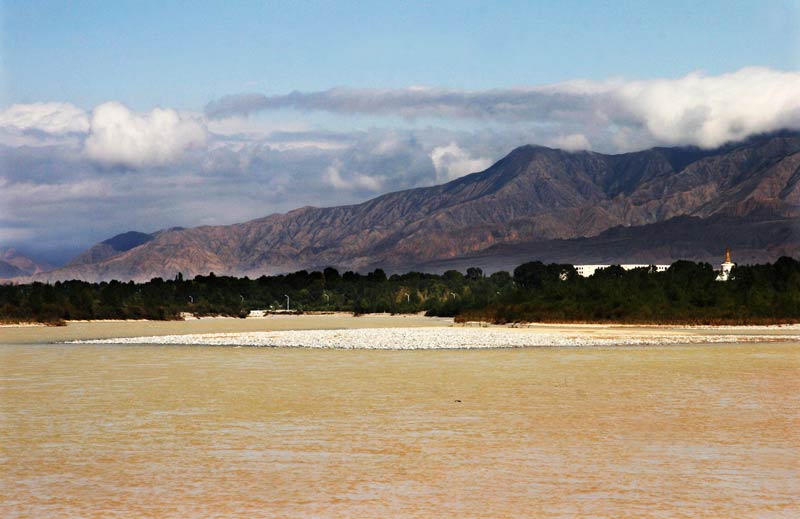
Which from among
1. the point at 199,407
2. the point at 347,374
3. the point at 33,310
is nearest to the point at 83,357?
the point at 347,374

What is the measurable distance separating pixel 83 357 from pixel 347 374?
77.4 feet

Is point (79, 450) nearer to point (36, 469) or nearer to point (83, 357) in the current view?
point (36, 469)

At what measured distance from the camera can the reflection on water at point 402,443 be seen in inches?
821

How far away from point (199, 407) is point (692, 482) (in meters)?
20.0

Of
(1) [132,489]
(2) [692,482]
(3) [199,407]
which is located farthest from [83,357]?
(2) [692,482]

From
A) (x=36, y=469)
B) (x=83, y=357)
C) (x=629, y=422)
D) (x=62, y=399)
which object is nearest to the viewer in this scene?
(x=36, y=469)

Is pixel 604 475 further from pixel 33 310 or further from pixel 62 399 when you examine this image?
pixel 33 310

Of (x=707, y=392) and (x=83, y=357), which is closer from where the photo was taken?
(x=707, y=392)

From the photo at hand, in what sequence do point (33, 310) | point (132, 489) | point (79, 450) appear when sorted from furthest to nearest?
→ point (33, 310)
point (79, 450)
point (132, 489)

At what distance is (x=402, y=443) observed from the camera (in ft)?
93.3

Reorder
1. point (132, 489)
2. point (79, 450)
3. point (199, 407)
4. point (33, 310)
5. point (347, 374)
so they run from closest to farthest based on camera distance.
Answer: point (132, 489), point (79, 450), point (199, 407), point (347, 374), point (33, 310)

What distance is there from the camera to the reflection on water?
20.8 meters

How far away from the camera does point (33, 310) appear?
522ft

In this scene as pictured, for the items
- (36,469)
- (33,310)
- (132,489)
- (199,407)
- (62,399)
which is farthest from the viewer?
(33,310)
